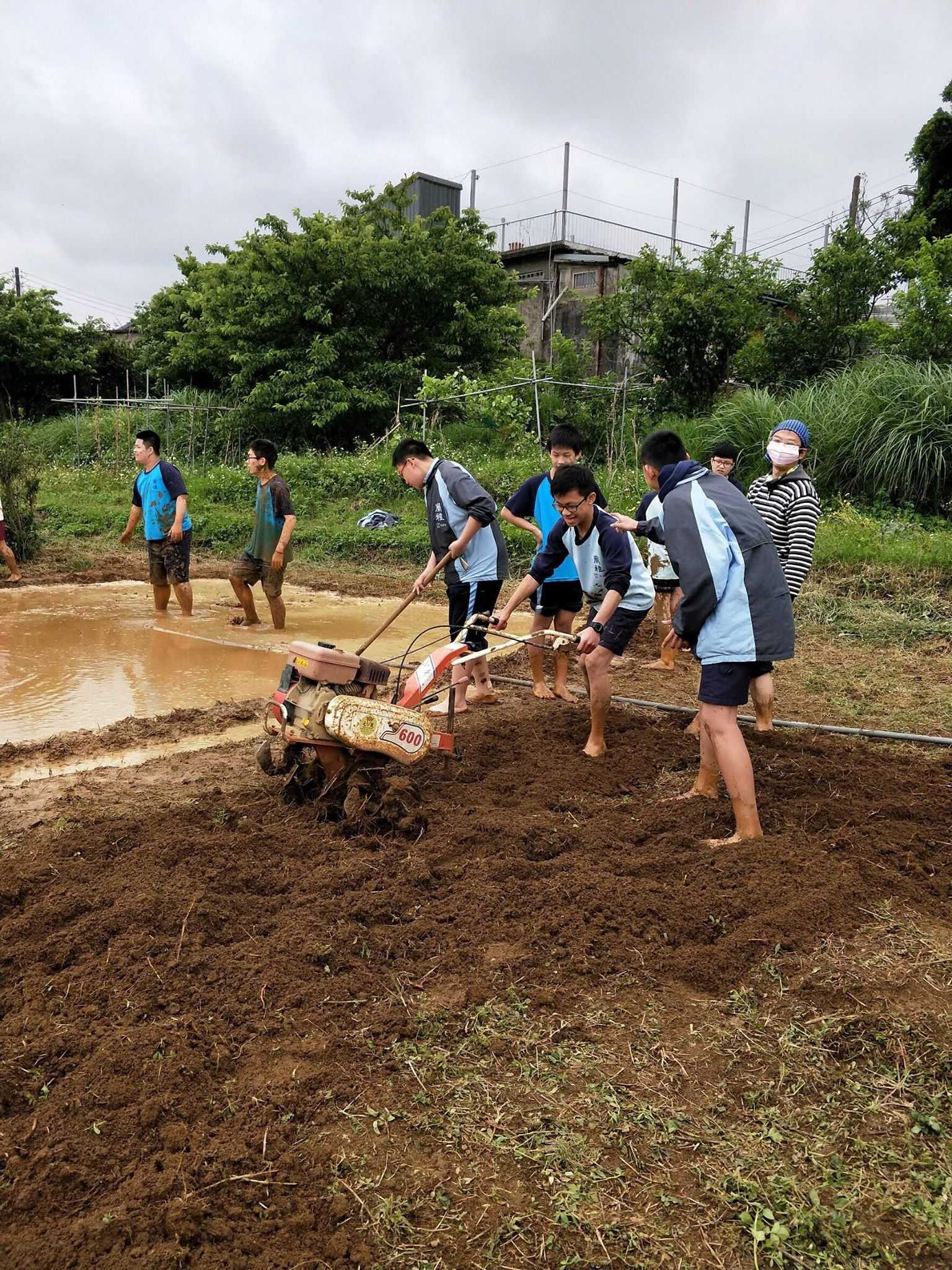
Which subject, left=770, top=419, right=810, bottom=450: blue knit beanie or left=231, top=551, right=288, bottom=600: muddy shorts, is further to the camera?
left=231, top=551, right=288, bottom=600: muddy shorts

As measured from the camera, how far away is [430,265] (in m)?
Answer: 19.9

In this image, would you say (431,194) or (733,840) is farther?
(431,194)

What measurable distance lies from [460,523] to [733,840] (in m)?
2.93

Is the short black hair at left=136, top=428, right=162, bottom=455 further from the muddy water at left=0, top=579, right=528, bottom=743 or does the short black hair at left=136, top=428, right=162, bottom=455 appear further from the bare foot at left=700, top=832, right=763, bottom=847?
the bare foot at left=700, top=832, right=763, bottom=847

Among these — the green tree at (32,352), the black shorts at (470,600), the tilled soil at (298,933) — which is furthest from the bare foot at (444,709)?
the green tree at (32,352)

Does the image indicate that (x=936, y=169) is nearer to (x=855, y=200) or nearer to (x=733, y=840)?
(x=855, y=200)

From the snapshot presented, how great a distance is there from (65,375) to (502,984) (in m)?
30.6

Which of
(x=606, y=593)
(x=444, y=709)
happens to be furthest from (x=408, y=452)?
(x=444, y=709)

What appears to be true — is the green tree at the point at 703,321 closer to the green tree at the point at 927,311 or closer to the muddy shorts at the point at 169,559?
the green tree at the point at 927,311

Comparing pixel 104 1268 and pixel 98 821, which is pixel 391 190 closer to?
pixel 98 821

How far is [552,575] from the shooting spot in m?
6.20

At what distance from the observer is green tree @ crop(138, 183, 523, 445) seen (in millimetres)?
18922

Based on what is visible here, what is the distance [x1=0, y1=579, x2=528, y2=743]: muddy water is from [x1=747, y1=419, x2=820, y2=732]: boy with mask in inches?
92.6

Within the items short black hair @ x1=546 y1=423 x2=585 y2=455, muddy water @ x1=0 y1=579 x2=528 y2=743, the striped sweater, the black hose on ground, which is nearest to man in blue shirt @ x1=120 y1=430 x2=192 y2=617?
muddy water @ x1=0 y1=579 x2=528 y2=743
